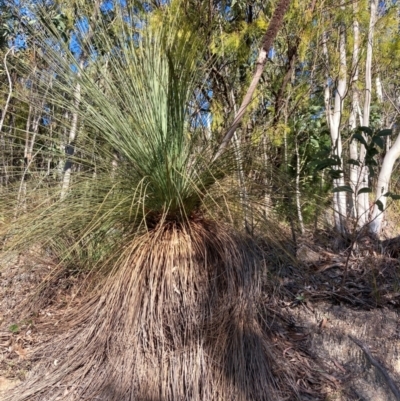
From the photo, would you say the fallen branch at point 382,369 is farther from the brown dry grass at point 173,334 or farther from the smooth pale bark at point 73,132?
the smooth pale bark at point 73,132

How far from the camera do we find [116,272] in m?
2.23

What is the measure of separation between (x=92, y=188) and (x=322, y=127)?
4051 mm

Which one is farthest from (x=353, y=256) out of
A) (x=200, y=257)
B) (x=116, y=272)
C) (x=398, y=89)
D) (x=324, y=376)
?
(x=398, y=89)

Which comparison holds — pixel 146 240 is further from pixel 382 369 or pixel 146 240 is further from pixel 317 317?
pixel 382 369

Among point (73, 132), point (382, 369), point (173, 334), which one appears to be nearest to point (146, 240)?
point (173, 334)

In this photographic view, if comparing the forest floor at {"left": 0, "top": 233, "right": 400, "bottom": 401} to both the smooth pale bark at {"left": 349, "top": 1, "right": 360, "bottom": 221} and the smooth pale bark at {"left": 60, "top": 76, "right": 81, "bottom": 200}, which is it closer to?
the smooth pale bark at {"left": 60, "top": 76, "right": 81, "bottom": 200}

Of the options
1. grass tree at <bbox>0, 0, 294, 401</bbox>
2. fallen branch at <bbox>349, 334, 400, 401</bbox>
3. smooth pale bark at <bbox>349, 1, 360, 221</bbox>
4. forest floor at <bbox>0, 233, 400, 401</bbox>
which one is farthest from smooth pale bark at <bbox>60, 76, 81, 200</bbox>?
smooth pale bark at <bbox>349, 1, 360, 221</bbox>

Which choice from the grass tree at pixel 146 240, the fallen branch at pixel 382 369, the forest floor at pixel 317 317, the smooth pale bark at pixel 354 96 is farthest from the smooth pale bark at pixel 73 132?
the smooth pale bark at pixel 354 96

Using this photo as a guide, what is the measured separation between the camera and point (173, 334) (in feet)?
6.70

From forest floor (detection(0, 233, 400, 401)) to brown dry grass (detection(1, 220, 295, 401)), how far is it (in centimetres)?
19

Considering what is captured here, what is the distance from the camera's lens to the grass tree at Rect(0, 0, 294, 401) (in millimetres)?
1976

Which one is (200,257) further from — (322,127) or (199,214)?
(322,127)

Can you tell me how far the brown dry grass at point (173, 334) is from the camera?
6.33 feet

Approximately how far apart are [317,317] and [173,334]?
97cm
